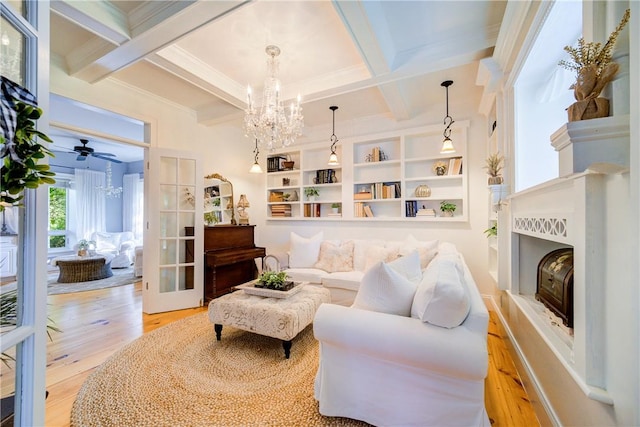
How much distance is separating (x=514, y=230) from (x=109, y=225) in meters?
8.92

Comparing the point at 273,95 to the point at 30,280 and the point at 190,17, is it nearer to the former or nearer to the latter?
the point at 190,17

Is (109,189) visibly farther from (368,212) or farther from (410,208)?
(410,208)

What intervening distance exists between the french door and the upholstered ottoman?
127cm

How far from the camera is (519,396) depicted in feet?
5.67

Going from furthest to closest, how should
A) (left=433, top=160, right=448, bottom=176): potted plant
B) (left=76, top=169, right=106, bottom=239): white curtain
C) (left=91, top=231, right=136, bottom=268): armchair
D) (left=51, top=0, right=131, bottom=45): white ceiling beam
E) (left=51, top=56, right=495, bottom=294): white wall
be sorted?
(left=76, top=169, right=106, bottom=239): white curtain, (left=91, top=231, right=136, bottom=268): armchair, (left=433, top=160, right=448, bottom=176): potted plant, (left=51, top=56, right=495, bottom=294): white wall, (left=51, top=0, right=131, bottom=45): white ceiling beam

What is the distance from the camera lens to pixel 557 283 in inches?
61.9

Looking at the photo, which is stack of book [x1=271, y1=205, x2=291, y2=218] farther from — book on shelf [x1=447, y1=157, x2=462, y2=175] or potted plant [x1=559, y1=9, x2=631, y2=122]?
potted plant [x1=559, y1=9, x2=631, y2=122]

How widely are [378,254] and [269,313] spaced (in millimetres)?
1709

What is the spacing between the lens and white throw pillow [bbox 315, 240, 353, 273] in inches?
142

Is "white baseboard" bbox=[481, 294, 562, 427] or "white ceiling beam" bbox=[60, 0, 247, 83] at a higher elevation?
"white ceiling beam" bbox=[60, 0, 247, 83]

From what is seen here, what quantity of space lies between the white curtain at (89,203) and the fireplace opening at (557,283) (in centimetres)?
890

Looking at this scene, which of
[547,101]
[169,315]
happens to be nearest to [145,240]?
[169,315]

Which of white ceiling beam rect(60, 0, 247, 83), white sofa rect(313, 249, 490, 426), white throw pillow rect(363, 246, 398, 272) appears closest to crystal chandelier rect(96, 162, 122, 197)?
white ceiling beam rect(60, 0, 247, 83)

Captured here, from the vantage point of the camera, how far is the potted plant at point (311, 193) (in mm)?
4527
